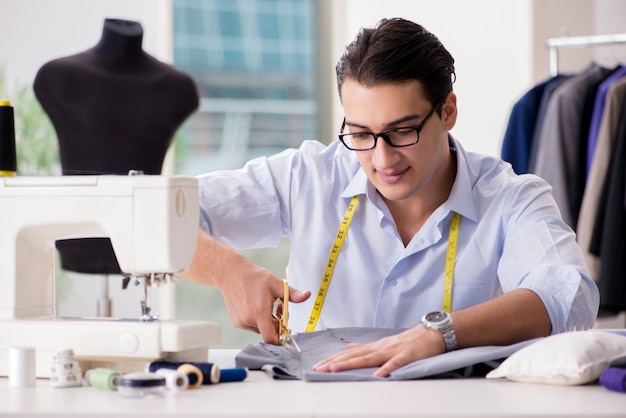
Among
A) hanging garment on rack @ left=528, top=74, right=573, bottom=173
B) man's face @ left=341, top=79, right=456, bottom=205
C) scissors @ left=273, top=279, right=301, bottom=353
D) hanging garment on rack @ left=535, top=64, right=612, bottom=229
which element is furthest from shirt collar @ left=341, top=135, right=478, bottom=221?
hanging garment on rack @ left=528, top=74, right=573, bottom=173

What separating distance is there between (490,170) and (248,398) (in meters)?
1.28

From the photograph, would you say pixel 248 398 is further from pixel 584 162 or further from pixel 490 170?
pixel 584 162

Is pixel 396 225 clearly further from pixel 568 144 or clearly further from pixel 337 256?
pixel 568 144

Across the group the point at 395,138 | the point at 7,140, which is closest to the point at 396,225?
the point at 395,138

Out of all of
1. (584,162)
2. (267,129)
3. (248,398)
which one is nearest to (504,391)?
(248,398)

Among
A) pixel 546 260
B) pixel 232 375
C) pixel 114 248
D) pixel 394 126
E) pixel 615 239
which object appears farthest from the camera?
pixel 615 239

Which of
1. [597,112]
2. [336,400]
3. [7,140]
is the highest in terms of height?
[597,112]

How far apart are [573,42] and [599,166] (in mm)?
744

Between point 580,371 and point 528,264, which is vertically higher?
point 528,264

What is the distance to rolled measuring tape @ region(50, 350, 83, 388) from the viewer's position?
1702 mm

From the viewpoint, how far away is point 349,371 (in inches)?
69.3

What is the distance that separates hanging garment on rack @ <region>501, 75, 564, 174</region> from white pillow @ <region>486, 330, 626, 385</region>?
3.04 meters

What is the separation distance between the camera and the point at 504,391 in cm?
Result: 160

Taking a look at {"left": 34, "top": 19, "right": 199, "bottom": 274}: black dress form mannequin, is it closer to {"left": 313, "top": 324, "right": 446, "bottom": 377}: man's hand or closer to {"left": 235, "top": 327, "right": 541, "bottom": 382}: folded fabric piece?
A: {"left": 235, "top": 327, "right": 541, "bottom": 382}: folded fabric piece
